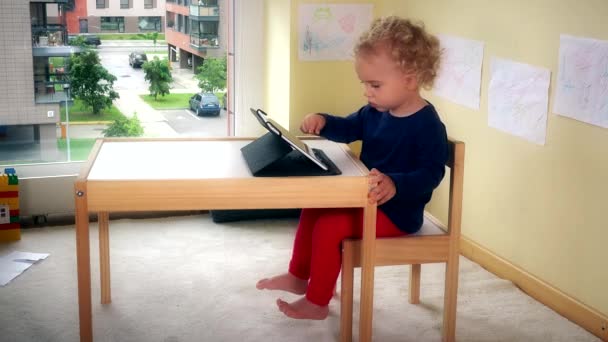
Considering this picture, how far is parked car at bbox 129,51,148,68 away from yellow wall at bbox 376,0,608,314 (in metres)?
1.34

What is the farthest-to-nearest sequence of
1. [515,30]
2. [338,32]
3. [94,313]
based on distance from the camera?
[338,32] < [515,30] < [94,313]

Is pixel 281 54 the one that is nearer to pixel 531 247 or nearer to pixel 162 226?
pixel 162 226

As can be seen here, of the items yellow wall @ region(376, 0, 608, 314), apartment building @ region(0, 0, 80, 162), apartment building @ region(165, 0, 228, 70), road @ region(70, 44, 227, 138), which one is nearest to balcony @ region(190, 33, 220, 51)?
apartment building @ region(165, 0, 228, 70)

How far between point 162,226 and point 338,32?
1132 millimetres

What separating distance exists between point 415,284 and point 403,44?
0.84 m

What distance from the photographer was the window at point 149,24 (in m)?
3.54

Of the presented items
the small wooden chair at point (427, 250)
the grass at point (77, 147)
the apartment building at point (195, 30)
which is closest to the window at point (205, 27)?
the apartment building at point (195, 30)

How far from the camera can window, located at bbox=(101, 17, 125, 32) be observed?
3451 mm

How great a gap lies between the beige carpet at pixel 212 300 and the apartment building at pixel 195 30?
867 mm

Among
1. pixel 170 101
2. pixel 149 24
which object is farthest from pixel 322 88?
pixel 149 24

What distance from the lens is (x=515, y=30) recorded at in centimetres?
264

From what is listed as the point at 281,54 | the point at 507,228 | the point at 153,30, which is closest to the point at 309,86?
the point at 281,54

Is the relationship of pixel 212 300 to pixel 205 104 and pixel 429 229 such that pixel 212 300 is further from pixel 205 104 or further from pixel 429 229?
pixel 205 104

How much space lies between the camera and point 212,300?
2586 millimetres
